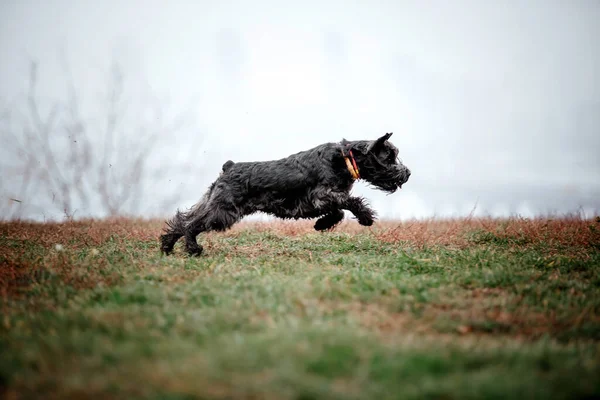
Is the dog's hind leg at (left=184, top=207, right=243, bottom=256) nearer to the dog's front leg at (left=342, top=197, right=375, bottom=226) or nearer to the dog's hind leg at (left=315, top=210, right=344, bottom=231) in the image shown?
the dog's hind leg at (left=315, top=210, right=344, bottom=231)

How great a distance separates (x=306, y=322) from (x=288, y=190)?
409 cm

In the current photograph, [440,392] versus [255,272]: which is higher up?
[255,272]

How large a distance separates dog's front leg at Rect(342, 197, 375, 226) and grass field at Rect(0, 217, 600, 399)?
597 mm

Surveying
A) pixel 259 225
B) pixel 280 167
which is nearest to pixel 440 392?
pixel 280 167

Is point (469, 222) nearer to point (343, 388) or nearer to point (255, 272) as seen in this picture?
point (255, 272)

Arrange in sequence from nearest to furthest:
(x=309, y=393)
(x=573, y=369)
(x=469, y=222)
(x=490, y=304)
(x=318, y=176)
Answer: (x=309, y=393) → (x=573, y=369) → (x=490, y=304) → (x=318, y=176) → (x=469, y=222)

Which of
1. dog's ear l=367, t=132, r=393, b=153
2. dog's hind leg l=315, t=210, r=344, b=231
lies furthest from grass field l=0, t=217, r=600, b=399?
dog's ear l=367, t=132, r=393, b=153

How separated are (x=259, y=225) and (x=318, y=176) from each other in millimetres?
A: 4022

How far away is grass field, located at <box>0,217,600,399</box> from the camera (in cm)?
282

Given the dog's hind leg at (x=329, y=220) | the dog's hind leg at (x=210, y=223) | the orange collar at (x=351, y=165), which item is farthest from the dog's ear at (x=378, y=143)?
the dog's hind leg at (x=210, y=223)

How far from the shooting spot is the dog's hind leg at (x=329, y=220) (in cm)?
812

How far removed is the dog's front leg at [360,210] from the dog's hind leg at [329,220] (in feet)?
1.15

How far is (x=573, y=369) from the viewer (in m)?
3.17

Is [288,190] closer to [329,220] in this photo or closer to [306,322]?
[329,220]
